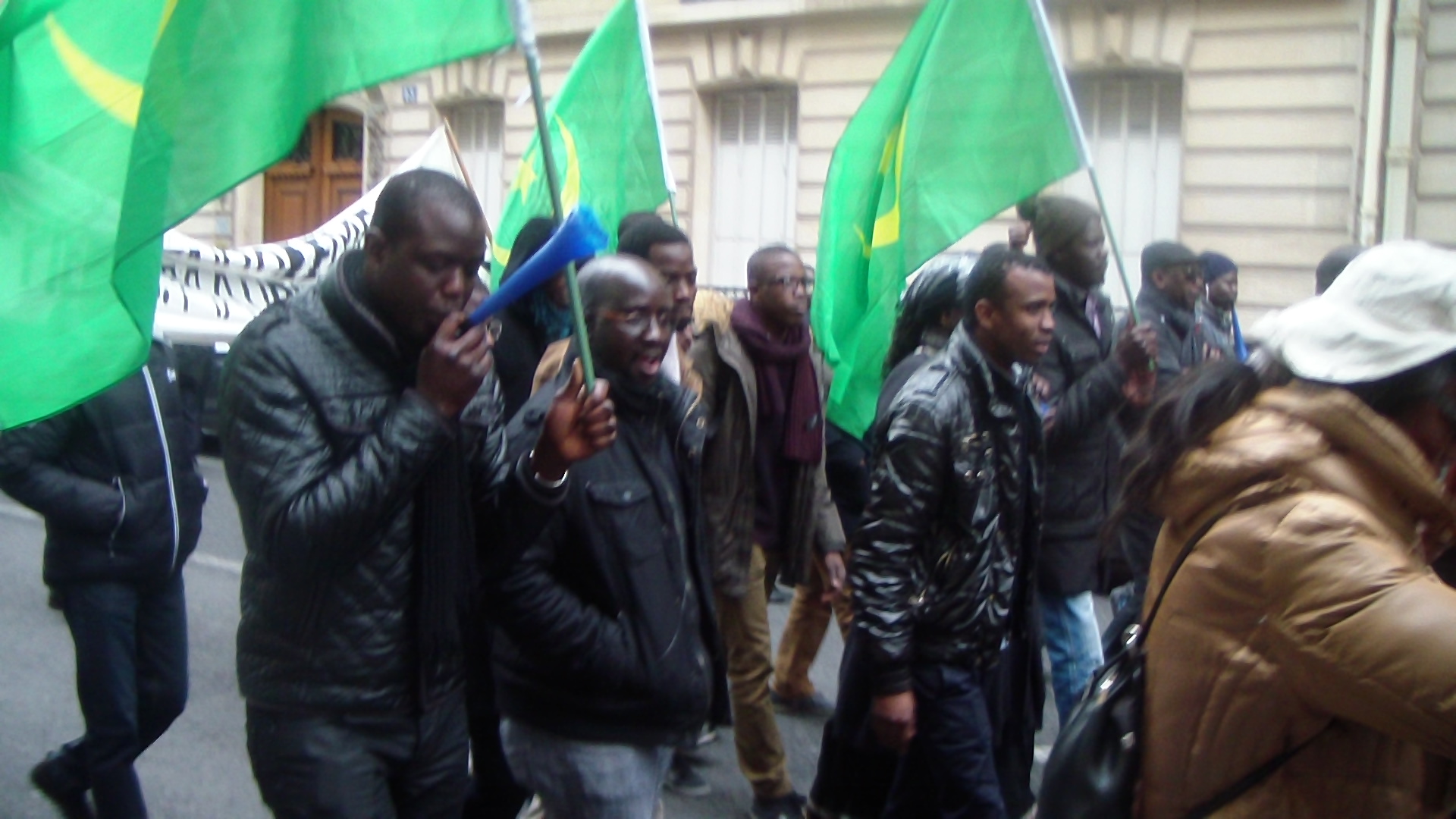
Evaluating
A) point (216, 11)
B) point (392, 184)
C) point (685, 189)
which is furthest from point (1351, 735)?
point (685, 189)


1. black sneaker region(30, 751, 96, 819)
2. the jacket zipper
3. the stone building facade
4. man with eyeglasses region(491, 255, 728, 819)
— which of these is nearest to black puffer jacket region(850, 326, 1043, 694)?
man with eyeglasses region(491, 255, 728, 819)

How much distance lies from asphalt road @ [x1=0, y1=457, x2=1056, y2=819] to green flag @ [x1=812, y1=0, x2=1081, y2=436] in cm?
136

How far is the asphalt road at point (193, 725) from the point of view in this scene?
437cm

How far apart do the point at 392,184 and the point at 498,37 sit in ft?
1.16

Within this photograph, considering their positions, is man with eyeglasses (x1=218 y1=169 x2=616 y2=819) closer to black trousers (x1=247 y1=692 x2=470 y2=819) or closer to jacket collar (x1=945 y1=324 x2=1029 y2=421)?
black trousers (x1=247 y1=692 x2=470 y2=819)

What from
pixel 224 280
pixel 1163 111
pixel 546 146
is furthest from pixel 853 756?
pixel 1163 111

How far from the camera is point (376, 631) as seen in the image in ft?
7.59

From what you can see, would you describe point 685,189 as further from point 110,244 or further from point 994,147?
point 110,244

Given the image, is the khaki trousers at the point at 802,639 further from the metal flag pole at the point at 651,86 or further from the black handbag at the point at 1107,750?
the black handbag at the point at 1107,750

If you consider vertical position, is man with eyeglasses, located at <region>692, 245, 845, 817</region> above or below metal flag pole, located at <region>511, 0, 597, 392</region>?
below

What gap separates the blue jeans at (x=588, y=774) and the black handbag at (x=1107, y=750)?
3.03 feet

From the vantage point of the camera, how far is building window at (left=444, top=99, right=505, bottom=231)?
1594 centimetres

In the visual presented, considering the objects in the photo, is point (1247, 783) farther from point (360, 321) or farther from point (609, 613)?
point (360, 321)

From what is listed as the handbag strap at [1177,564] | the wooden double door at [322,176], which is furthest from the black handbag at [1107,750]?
the wooden double door at [322,176]
